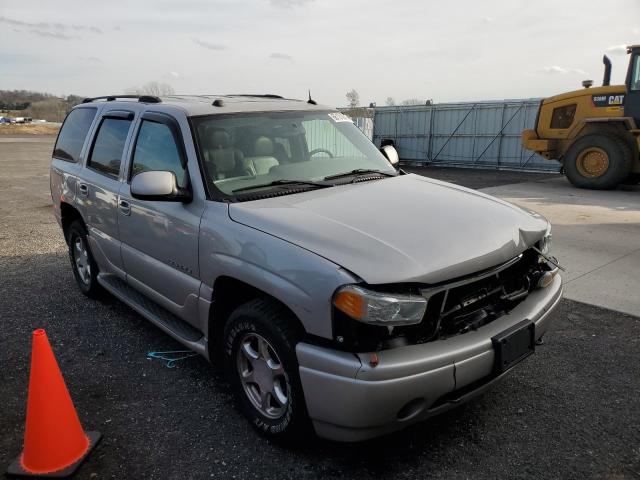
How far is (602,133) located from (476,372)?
442 inches

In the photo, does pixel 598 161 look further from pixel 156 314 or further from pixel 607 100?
pixel 156 314

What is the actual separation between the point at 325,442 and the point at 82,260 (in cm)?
334

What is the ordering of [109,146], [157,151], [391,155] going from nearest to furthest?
1. [157,151]
2. [109,146]
3. [391,155]

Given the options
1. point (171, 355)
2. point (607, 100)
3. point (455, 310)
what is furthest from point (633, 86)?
point (171, 355)

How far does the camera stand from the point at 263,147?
341 cm

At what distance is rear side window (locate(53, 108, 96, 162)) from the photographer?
474 centimetres

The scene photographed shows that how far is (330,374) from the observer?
86.7 inches

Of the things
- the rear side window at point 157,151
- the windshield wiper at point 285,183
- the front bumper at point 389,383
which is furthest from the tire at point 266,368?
the rear side window at point 157,151

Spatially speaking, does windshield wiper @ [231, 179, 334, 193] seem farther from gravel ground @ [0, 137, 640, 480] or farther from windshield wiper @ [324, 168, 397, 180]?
gravel ground @ [0, 137, 640, 480]

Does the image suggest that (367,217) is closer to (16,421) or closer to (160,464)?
(160,464)

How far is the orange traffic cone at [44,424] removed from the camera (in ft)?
8.16

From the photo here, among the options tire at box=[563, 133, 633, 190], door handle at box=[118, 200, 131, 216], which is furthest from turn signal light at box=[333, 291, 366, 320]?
tire at box=[563, 133, 633, 190]

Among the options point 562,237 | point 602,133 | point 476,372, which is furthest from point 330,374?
point 602,133

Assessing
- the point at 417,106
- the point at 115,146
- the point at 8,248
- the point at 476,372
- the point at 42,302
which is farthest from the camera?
the point at 417,106
